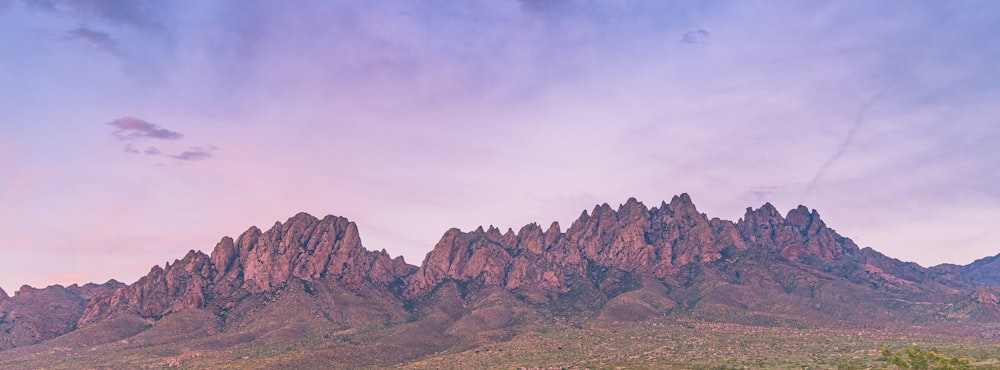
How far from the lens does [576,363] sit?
630ft

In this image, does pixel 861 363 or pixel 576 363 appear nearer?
pixel 861 363

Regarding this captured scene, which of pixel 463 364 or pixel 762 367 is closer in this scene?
pixel 762 367

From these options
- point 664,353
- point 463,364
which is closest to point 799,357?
point 664,353

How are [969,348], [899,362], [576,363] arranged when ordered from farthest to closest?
[576,363] < [969,348] < [899,362]

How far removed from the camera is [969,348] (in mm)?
179375

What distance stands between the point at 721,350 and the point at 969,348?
57.6 metres

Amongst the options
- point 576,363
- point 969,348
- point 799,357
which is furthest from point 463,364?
point 969,348

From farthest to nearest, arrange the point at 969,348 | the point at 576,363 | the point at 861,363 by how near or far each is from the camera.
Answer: the point at 576,363 → the point at 969,348 → the point at 861,363

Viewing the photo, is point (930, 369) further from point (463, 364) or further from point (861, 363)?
point (463, 364)

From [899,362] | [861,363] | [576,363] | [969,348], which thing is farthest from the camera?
[576,363]

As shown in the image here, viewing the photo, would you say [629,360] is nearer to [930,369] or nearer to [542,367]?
[542,367]

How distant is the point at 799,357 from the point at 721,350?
75.1ft

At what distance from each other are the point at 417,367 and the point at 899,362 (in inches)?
4739

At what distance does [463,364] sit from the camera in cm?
19988
